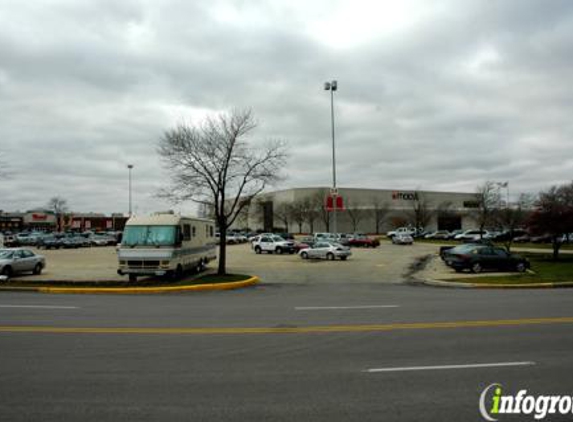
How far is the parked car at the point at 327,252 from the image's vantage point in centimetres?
3788

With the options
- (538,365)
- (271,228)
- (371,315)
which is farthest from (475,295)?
(271,228)

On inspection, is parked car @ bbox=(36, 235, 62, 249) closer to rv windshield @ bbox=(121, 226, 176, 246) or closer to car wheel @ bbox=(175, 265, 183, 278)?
rv windshield @ bbox=(121, 226, 176, 246)

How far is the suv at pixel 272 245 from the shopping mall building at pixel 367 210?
179ft

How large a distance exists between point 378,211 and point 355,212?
4881 millimetres

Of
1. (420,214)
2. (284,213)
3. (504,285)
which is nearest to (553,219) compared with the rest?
(504,285)

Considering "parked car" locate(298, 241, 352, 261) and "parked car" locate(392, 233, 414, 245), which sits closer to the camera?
"parked car" locate(298, 241, 352, 261)

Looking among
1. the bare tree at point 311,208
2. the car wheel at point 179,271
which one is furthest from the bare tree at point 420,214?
the car wheel at point 179,271

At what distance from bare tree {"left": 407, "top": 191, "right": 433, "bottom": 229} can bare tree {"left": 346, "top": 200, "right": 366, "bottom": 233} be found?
34.1 ft

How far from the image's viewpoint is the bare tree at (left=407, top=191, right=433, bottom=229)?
97519 millimetres

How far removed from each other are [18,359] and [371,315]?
7518 mm

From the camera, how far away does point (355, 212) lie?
354ft

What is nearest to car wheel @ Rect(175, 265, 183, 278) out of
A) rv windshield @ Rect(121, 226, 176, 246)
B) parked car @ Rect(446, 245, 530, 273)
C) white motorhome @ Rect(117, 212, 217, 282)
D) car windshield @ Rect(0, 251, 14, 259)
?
white motorhome @ Rect(117, 212, 217, 282)

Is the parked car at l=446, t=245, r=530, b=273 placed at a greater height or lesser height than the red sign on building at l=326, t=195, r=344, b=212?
lesser

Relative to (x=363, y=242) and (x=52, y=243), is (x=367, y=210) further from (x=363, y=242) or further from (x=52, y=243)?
(x=52, y=243)
